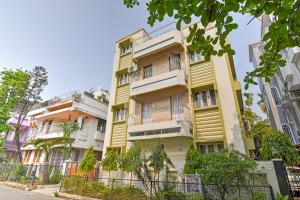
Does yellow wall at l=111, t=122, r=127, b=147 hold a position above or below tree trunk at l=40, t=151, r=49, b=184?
above

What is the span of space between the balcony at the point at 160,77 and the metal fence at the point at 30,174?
386 inches

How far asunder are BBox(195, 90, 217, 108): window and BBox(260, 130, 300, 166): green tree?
14.0ft

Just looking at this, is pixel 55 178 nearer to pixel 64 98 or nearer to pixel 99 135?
pixel 99 135

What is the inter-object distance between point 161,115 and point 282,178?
23.3ft

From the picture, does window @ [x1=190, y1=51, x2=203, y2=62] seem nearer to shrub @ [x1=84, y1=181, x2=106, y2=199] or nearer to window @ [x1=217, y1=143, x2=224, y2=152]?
window @ [x1=217, y1=143, x2=224, y2=152]

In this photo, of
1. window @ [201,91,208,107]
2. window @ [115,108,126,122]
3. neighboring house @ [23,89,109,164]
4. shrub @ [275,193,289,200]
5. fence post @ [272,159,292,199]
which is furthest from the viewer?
neighboring house @ [23,89,109,164]

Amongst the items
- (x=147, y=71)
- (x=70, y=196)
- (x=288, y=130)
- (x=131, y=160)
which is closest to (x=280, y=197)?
(x=131, y=160)

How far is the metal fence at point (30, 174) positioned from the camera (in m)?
14.2

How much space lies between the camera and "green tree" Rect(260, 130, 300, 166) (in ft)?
32.7

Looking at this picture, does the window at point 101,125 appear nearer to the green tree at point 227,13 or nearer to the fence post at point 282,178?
the fence post at point 282,178

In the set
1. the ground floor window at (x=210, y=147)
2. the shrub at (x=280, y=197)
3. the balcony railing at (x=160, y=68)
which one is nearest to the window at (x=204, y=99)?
the balcony railing at (x=160, y=68)

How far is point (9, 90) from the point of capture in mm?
19672

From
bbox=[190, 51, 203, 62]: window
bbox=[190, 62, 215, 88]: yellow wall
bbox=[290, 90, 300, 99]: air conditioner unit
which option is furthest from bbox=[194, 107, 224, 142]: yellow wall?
bbox=[290, 90, 300, 99]: air conditioner unit

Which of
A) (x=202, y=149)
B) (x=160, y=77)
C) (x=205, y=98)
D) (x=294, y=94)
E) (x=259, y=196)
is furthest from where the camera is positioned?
(x=160, y=77)
